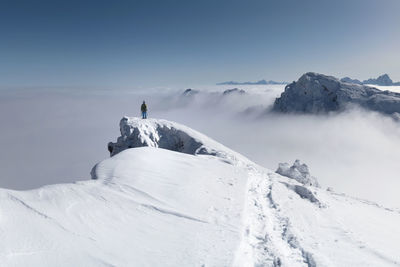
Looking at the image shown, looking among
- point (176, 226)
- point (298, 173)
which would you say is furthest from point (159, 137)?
point (176, 226)

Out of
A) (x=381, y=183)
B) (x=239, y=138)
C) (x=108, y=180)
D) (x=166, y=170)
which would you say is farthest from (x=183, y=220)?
(x=239, y=138)

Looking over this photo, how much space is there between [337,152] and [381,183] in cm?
4409

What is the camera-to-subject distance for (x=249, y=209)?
10.9 meters

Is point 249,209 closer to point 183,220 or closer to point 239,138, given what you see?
point 183,220

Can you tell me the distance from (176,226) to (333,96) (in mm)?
148847

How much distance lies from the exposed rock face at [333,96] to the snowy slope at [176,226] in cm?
13493

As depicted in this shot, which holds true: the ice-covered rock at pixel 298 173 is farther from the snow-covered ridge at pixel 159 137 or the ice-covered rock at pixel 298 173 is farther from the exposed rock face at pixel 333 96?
the exposed rock face at pixel 333 96

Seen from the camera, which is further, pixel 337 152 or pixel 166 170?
pixel 337 152

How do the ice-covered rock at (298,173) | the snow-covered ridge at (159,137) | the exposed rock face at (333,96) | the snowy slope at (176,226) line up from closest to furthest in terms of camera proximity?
1. the snowy slope at (176,226)
2. the ice-covered rock at (298,173)
3. the snow-covered ridge at (159,137)
4. the exposed rock face at (333,96)

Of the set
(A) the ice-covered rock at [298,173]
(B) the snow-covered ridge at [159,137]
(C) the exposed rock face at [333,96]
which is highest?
(C) the exposed rock face at [333,96]

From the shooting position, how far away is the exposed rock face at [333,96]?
120m

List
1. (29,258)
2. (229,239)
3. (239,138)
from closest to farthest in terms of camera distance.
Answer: (29,258), (229,239), (239,138)

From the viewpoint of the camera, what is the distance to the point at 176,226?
8.45 meters

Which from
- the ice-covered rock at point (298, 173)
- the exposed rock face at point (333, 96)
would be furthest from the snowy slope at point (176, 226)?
the exposed rock face at point (333, 96)
